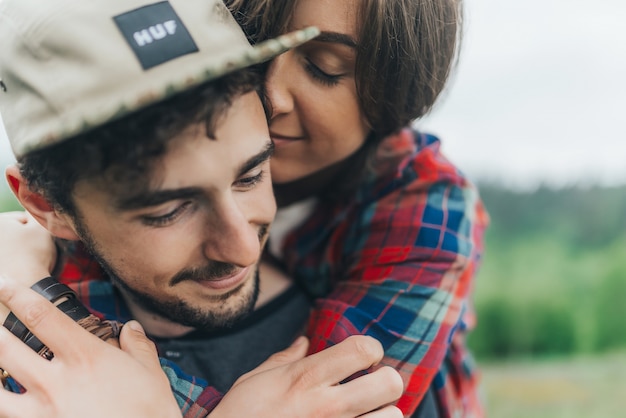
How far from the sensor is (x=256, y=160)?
3.54 feet

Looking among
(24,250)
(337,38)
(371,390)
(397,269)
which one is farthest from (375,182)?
(24,250)

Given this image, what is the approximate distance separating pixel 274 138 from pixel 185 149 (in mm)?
363

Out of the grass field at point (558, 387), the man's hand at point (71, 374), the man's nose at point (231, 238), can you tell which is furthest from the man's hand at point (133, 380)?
the grass field at point (558, 387)

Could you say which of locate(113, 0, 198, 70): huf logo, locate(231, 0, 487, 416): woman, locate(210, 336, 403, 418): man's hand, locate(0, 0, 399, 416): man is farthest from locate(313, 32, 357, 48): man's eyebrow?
locate(210, 336, 403, 418): man's hand

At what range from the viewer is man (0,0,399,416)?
93cm

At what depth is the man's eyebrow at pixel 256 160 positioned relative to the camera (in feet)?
3.47

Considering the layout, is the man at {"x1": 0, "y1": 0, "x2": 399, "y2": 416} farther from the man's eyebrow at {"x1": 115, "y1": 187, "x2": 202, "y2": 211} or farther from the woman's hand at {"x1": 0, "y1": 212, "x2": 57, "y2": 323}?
the woman's hand at {"x1": 0, "y1": 212, "x2": 57, "y2": 323}

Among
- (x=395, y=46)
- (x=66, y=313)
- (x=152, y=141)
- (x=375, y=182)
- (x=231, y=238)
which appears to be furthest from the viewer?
(x=375, y=182)

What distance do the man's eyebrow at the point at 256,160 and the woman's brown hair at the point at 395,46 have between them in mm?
234

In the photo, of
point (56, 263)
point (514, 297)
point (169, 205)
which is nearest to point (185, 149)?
point (169, 205)

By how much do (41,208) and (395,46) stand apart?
28.1 inches

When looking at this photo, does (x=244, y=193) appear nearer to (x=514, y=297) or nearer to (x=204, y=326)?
(x=204, y=326)

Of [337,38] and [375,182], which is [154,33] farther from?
[375,182]

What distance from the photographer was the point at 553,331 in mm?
2660
